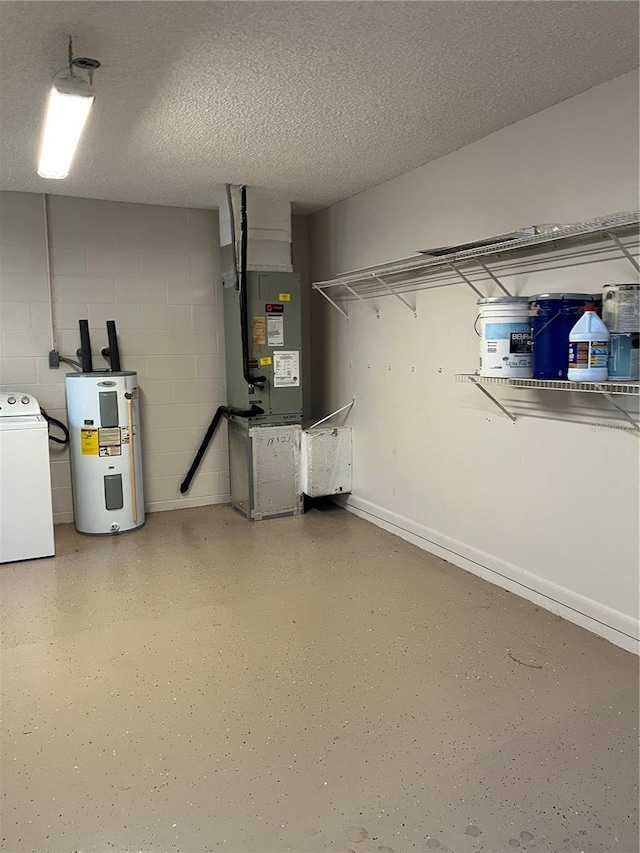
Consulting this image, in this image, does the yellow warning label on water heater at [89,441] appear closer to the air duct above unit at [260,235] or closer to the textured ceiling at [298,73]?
the air duct above unit at [260,235]

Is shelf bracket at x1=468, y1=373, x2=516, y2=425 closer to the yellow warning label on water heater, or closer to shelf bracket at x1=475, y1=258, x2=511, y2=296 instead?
shelf bracket at x1=475, y1=258, x2=511, y2=296

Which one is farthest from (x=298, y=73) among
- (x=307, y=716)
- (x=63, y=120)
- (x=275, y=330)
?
(x=307, y=716)

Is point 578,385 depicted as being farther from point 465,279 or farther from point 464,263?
point 464,263

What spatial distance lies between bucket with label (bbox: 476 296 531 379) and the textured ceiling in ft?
3.12

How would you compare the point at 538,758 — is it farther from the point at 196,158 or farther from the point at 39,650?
the point at 196,158

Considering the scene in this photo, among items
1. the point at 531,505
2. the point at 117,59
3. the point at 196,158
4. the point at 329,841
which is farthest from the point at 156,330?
the point at 329,841

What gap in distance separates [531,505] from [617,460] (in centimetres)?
61

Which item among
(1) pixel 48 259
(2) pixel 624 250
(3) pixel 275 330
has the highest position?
(1) pixel 48 259

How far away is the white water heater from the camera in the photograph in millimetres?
4512

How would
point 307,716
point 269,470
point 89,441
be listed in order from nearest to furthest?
1. point 307,716
2. point 89,441
3. point 269,470

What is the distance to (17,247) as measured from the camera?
4.64m

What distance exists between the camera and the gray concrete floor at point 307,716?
74.6 inches

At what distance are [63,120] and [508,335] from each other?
2.16m

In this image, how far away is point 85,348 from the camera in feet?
15.8
